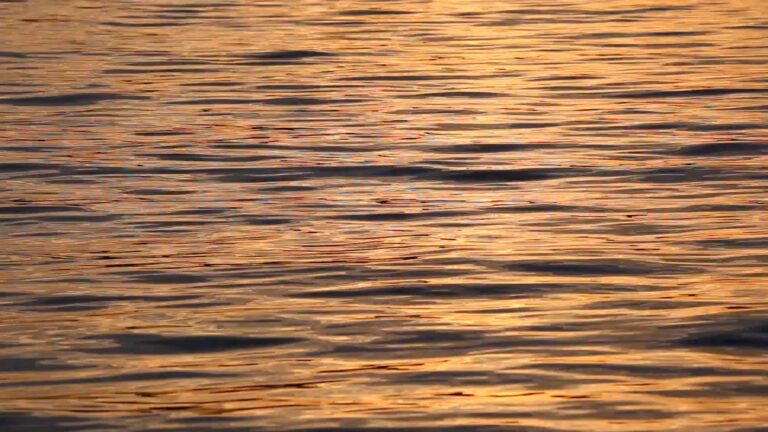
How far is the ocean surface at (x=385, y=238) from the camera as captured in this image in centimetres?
690

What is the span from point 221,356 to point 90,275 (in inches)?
69.4

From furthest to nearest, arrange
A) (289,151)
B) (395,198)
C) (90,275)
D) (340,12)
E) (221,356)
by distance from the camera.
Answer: (340,12) → (289,151) → (395,198) → (90,275) → (221,356)

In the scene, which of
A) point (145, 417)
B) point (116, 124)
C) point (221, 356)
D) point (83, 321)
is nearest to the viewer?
point (145, 417)

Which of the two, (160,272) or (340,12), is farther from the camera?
(340,12)

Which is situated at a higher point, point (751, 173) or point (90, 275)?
point (751, 173)

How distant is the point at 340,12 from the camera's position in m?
23.6

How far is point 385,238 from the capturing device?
9961 millimetres

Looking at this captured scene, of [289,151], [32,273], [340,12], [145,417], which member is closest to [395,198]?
[289,151]

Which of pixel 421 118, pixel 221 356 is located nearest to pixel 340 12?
pixel 421 118

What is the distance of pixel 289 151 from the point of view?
517 inches

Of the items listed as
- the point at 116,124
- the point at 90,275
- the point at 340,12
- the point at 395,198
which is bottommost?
the point at 90,275

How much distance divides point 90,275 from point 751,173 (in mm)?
4875

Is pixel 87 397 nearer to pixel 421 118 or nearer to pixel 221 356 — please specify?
pixel 221 356

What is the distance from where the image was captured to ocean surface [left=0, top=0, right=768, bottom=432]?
22.6 feet
